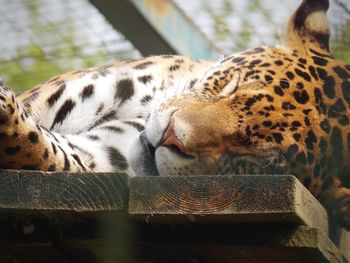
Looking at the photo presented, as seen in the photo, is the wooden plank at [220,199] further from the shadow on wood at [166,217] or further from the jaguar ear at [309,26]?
the jaguar ear at [309,26]

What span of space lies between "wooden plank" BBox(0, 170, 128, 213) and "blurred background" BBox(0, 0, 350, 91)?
2.20 metres

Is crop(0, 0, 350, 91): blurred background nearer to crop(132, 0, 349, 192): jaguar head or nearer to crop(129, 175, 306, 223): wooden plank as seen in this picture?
crop(132, 0, 349, 192): jaguar head

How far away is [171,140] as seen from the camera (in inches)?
96.6

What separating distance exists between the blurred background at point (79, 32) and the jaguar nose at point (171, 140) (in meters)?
1.80

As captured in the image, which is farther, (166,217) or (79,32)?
(79,32)

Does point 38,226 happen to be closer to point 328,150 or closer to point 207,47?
point 328,150

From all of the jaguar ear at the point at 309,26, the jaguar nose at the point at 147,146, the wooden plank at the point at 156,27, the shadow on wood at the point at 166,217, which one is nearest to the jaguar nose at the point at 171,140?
the jaguar nose at the point at 147,146

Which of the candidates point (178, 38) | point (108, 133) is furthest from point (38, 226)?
point (178, 38)

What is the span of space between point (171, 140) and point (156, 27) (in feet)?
5.93

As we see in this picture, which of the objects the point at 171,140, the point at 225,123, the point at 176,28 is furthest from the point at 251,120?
the point at 176,28

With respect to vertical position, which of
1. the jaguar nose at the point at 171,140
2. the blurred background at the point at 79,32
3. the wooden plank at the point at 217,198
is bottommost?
the blurred background at the point at 79,32

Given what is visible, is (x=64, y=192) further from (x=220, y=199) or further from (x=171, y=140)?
(x=171, y=140)

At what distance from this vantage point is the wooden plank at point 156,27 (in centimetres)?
412

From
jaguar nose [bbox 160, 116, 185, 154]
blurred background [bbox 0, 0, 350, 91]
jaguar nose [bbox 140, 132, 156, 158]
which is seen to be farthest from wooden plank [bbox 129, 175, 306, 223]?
blurred background [bbox 0, 0, 350, 91]
